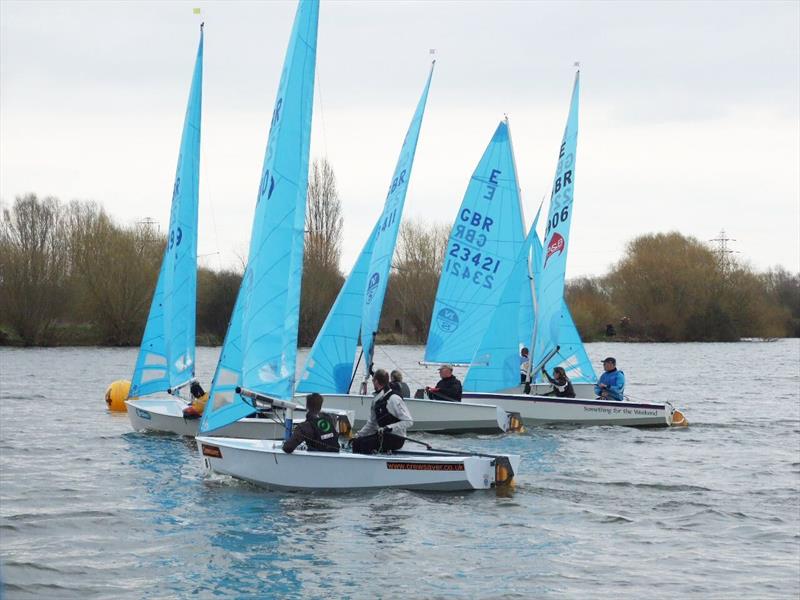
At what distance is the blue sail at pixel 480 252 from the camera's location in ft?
77.4

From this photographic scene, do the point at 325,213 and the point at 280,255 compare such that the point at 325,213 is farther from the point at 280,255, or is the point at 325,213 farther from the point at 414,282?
the point at 280,255

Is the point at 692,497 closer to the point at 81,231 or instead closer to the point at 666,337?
the point at 81,231

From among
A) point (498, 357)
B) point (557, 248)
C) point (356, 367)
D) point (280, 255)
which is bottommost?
point (356, 367)

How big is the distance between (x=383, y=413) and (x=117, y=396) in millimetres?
13496

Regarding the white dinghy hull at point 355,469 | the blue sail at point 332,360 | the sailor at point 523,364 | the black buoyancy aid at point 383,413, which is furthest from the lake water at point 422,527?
the sailor at point 523,364

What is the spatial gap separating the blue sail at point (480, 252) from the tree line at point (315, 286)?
35247 mm

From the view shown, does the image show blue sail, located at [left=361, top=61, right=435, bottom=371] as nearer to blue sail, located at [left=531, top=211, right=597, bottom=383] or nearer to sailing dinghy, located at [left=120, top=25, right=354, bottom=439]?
sailing dinghy, located at [left=120, top=25, right=354, bottom=439]

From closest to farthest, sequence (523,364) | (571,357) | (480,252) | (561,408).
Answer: (561,408) < (480,252) < (523,364) < (571,357)

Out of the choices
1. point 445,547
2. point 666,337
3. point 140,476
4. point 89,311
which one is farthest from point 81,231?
point 445,547

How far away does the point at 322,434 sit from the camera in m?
13.3

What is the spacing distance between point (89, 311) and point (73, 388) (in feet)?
89.9

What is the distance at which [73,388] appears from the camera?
3183 centimetres

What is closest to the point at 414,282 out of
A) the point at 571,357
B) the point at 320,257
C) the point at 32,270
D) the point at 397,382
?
the point at 320,257

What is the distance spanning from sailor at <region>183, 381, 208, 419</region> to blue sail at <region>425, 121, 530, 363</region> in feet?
20.4
